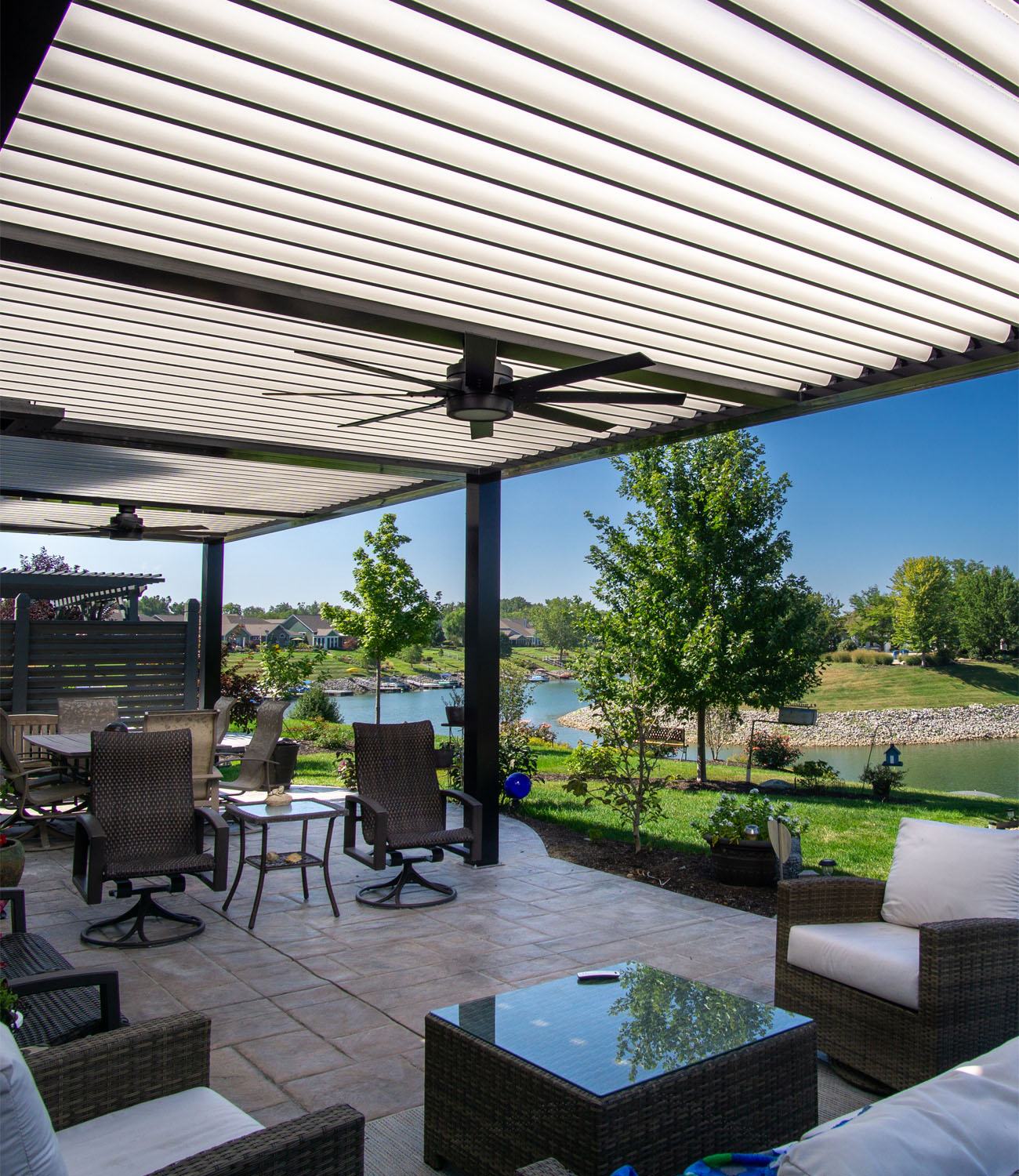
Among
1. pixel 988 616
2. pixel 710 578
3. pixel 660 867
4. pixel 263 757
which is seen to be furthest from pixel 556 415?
pixel 988 616

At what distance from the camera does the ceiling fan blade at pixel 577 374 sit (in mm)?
3273

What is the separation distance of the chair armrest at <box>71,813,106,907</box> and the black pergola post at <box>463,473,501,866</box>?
282 cm

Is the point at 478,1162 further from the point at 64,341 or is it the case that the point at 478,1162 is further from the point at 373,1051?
the point at 64,341

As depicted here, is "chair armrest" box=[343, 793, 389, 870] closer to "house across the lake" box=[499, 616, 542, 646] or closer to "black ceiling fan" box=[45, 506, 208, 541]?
"black ceiling fan" box=[45, 506, 208, 541]

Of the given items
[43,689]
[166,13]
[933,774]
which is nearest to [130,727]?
[43,689]

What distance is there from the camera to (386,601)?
1337 cm

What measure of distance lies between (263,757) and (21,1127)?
6.03m

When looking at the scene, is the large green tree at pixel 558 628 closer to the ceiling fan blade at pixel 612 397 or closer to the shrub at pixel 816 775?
the shrub at pixel 816 775

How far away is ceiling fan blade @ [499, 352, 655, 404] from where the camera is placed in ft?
10.7

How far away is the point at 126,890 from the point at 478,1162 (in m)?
3.18

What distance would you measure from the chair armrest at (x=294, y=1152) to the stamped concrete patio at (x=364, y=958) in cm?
146

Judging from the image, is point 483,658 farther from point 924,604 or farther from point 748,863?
point 924,604

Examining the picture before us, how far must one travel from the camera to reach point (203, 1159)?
1707 millimetres

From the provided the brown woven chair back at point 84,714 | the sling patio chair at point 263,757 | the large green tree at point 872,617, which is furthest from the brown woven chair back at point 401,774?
the large green tree at point 872,617
